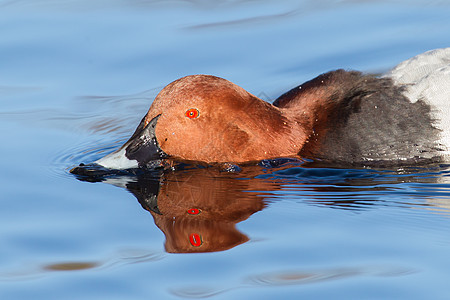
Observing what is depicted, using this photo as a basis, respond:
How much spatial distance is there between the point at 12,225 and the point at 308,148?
7.82 feet

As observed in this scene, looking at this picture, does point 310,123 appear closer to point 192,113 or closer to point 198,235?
point 192,113

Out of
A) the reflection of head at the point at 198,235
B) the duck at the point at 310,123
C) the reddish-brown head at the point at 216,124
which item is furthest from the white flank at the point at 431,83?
the reflection of head at the point at 198,235

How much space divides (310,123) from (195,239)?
5.99ft

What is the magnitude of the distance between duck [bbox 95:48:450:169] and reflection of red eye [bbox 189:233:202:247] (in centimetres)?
136

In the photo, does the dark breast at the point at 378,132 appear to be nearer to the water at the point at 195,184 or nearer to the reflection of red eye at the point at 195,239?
the water at the point at 195,184

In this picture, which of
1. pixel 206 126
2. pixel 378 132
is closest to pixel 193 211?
pixel 206 126

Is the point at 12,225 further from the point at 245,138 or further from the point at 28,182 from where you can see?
the point at 245,138

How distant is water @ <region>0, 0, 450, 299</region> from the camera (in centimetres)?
459

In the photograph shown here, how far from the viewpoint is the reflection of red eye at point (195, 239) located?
5.02 meters

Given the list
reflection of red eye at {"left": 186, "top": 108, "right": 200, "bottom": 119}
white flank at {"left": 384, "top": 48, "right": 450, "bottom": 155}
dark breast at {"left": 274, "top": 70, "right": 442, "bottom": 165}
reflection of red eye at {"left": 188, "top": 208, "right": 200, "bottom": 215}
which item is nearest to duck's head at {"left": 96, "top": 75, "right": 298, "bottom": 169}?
reflection of red eye at {"left": 186, "top": 108, "right": 200, "bottom": 119}

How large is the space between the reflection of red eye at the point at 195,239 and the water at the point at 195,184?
0.06 feet

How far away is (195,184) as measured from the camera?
612cm

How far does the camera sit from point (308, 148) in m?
6.32

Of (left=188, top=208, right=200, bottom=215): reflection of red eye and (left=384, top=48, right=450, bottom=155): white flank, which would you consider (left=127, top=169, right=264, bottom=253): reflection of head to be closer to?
(left=188, top=208, right=200, bottom=215): reflection of red eye
